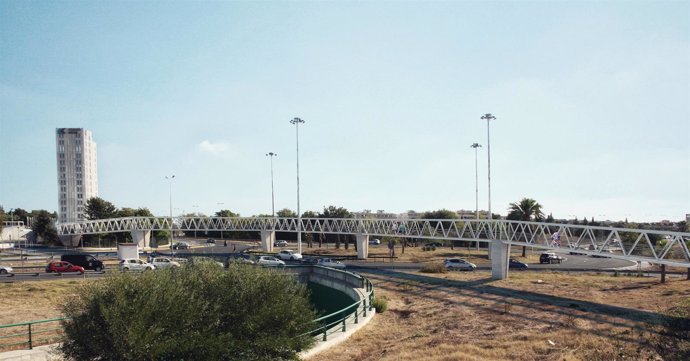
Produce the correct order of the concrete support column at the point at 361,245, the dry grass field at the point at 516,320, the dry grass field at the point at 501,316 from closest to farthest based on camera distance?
the dry grass field at the point at 516,320 → the dry grass field at the point at 501,316 → the concrete support column at the point at 361,245

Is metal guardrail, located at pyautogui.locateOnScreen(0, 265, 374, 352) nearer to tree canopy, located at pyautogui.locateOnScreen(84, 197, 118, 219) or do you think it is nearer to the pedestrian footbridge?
the pedestrian footbridge

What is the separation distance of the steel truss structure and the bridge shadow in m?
4.88

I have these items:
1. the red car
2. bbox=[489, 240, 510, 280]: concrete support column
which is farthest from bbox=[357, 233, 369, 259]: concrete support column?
the red car

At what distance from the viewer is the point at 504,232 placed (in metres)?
43.4

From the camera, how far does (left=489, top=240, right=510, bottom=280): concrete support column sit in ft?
141

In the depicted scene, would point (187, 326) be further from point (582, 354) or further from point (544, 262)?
point (544, 262)

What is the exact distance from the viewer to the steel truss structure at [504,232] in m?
31.9

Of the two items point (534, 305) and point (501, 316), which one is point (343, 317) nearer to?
point (501, 316)

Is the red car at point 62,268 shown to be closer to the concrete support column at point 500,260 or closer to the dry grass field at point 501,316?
the dry grass field at point 501,316

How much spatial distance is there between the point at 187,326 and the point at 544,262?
188 ft

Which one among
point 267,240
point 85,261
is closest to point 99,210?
point 267,240

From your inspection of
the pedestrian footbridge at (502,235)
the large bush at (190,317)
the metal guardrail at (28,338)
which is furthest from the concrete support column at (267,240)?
the large bush at (190,317)

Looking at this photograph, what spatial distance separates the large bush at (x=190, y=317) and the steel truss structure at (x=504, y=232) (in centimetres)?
2246

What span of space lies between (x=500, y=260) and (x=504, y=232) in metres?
2.62
